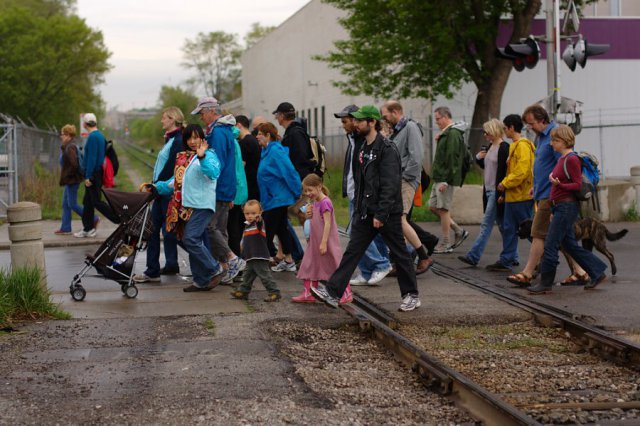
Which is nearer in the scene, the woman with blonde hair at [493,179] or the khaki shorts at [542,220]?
the khaki shorts at [542,220]

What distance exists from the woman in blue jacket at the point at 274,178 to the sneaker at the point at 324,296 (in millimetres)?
2275

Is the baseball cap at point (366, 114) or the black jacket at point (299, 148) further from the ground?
the baseball cap at point (366, 114)

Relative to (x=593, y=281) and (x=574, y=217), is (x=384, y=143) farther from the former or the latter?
(x=593, y=281)

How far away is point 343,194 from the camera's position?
37.0 ft

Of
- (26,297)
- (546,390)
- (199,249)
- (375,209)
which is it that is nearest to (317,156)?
(199,249)

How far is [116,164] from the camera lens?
16.8 metres

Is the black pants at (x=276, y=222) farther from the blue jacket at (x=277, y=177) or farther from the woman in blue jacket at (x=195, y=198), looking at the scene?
the woman in blue jacket at (x=195, y=198)

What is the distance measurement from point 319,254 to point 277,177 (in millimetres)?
1943

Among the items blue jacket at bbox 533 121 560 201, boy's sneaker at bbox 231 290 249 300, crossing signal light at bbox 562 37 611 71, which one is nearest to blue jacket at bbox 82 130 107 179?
boy's sneaker at bbox 231 290 249 300

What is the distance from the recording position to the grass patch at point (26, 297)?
9.31 m

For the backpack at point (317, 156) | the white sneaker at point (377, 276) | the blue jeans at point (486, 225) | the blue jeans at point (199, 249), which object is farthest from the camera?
the blue jeans at point (486, 225)

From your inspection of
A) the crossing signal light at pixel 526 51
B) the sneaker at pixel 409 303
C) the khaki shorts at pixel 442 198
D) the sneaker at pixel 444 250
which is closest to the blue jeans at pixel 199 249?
the sneaker at pixel 409 303

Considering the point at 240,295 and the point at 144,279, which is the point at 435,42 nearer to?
the point at 144,279

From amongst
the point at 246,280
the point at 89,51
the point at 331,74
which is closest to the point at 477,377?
the point at 246,280
